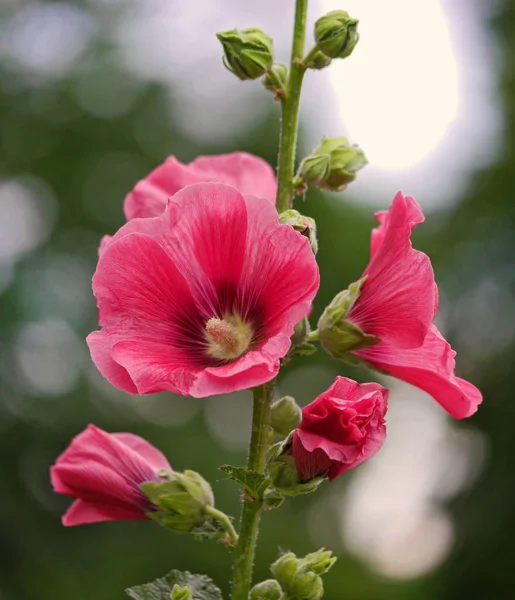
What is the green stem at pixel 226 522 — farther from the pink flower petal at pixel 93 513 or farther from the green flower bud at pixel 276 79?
the green flower bud at pixel 276 79

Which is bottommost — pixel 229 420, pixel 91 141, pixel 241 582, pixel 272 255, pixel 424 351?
pixel 229 420

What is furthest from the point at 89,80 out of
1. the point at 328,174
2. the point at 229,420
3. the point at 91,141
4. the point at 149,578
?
the point at 328,174

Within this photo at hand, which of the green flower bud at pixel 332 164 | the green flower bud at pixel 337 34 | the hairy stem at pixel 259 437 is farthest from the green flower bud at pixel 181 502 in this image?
the green flower bud at pixel 337 34

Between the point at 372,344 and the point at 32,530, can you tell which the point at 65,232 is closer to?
the point at 32,530

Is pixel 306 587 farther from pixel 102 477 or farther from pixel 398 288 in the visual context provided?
pixel 398 288

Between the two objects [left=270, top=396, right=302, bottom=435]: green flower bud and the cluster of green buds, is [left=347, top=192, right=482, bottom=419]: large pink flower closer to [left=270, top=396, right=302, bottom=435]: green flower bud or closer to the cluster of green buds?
[left=270, top=396, right=302, bottom=435]: green flower bud

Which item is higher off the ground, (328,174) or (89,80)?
(328,174)

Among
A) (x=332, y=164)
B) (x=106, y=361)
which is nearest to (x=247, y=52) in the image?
(x=332, y=164)

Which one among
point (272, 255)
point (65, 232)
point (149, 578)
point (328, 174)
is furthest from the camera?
point (65, 232)
